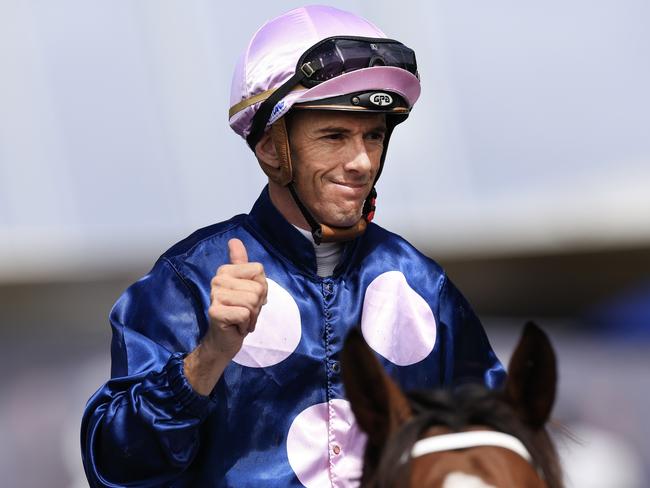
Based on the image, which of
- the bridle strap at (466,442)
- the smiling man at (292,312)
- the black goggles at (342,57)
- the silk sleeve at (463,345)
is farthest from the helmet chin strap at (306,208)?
the bridle strap at (466,442)

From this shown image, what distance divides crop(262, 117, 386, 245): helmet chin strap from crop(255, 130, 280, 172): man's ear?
2cm

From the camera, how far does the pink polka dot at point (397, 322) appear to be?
2990mm

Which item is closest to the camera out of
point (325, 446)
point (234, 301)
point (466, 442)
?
point (466, 442)

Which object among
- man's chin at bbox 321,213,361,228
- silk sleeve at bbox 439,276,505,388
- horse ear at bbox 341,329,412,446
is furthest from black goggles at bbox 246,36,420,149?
horse ear at bbox 341,329,412,446

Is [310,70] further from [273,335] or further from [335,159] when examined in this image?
[273,335]

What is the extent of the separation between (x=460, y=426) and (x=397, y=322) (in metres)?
1.00

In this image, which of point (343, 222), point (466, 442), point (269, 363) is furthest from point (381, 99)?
point (466, 442)

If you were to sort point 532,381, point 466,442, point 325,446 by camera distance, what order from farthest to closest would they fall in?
point 325,446, point 532,381, point 466,442

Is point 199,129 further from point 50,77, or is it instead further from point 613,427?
point 613,427

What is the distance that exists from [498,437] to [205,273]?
43.6 inches

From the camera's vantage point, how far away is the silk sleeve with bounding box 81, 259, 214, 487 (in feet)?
8.71

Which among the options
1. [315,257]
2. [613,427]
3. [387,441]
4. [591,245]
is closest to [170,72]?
[591,245]

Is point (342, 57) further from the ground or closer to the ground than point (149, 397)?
further from the ground

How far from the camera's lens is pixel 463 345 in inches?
124
